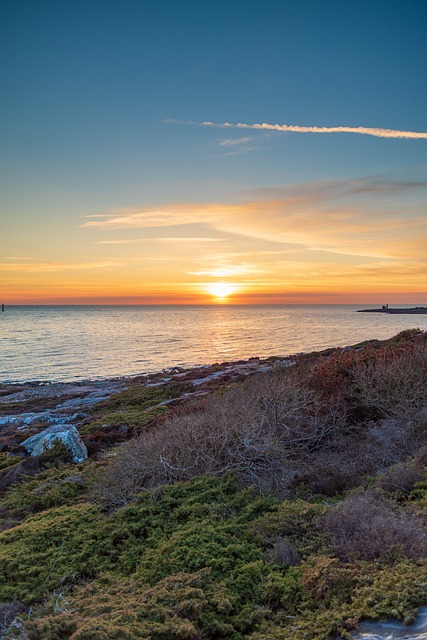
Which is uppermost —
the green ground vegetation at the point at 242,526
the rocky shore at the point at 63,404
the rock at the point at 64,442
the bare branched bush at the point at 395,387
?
the bare branched bush at the point at 395,387

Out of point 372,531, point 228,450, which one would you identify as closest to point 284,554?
point 372,531

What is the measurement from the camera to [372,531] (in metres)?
4.99

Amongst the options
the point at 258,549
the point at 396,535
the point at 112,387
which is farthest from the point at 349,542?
the point at 112,387

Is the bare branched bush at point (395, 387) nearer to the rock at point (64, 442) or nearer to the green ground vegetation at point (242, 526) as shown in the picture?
the green ground vegetation at point (242, 526)

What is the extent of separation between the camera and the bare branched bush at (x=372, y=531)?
4730mm

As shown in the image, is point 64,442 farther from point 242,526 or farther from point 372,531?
point 372,531

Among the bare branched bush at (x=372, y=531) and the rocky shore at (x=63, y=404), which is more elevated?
the bare branched bush at (x=372, y=531)

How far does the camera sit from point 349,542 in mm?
5016

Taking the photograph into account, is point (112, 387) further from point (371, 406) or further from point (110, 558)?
point (110, 558)

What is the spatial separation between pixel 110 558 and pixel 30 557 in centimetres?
106

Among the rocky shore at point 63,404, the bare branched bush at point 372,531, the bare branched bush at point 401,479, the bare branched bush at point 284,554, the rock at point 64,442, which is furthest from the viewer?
the rocky shore at point 63,404

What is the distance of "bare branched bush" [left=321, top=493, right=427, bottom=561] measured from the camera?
4730mm

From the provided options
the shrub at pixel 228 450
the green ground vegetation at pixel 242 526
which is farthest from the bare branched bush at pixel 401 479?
the shrub at pixel 228 450

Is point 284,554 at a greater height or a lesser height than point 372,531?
lesser
